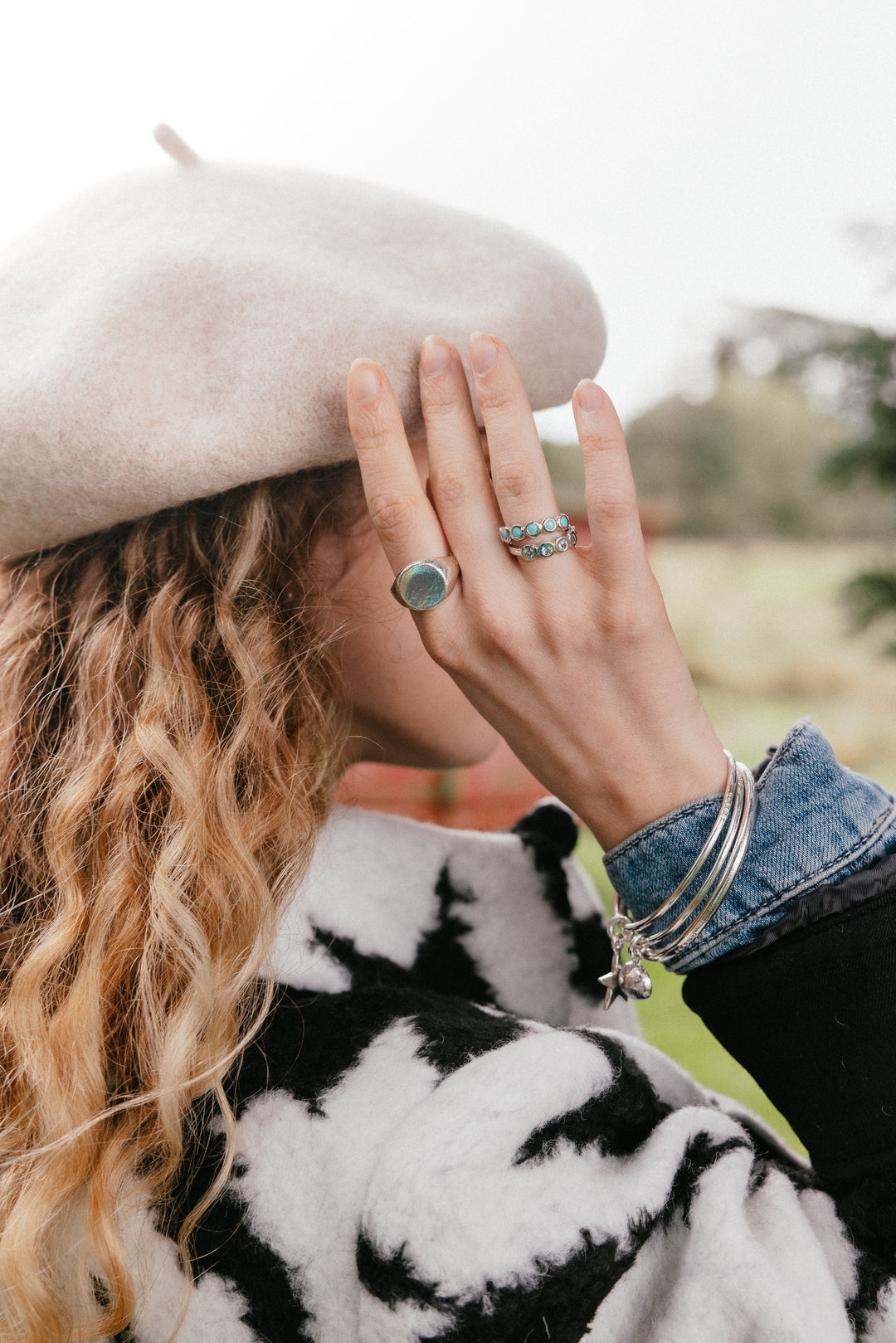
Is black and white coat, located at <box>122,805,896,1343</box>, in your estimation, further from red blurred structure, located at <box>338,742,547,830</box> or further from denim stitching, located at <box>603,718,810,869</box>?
red blurred structure, located at <box>338,742,547,830</box>

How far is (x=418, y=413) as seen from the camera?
635 millimetres

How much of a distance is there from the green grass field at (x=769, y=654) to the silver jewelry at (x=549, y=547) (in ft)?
7.51

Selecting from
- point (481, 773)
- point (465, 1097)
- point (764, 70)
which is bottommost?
point (481, 773)

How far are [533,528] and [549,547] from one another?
0.06 ft

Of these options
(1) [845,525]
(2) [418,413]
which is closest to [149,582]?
(2) [418,413]

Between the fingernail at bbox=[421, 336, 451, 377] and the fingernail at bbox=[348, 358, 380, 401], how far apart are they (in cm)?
4

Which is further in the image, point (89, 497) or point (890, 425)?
point (890, 425)

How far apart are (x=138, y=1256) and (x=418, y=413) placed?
1.97 feet

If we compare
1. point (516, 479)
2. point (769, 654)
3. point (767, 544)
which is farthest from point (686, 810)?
point (769, 654)

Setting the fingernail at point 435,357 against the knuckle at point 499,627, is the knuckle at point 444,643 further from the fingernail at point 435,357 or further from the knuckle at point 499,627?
the fingernail at point 435,357

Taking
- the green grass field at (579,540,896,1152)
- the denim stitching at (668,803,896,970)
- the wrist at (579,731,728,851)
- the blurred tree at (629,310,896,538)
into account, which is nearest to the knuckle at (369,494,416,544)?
the wrist at (579,731,728,851)

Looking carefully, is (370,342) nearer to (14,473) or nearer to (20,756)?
(14,473)

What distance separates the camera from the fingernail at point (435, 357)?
1.94 ft

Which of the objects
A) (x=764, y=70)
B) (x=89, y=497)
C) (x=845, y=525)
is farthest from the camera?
(x=845, y=525)
